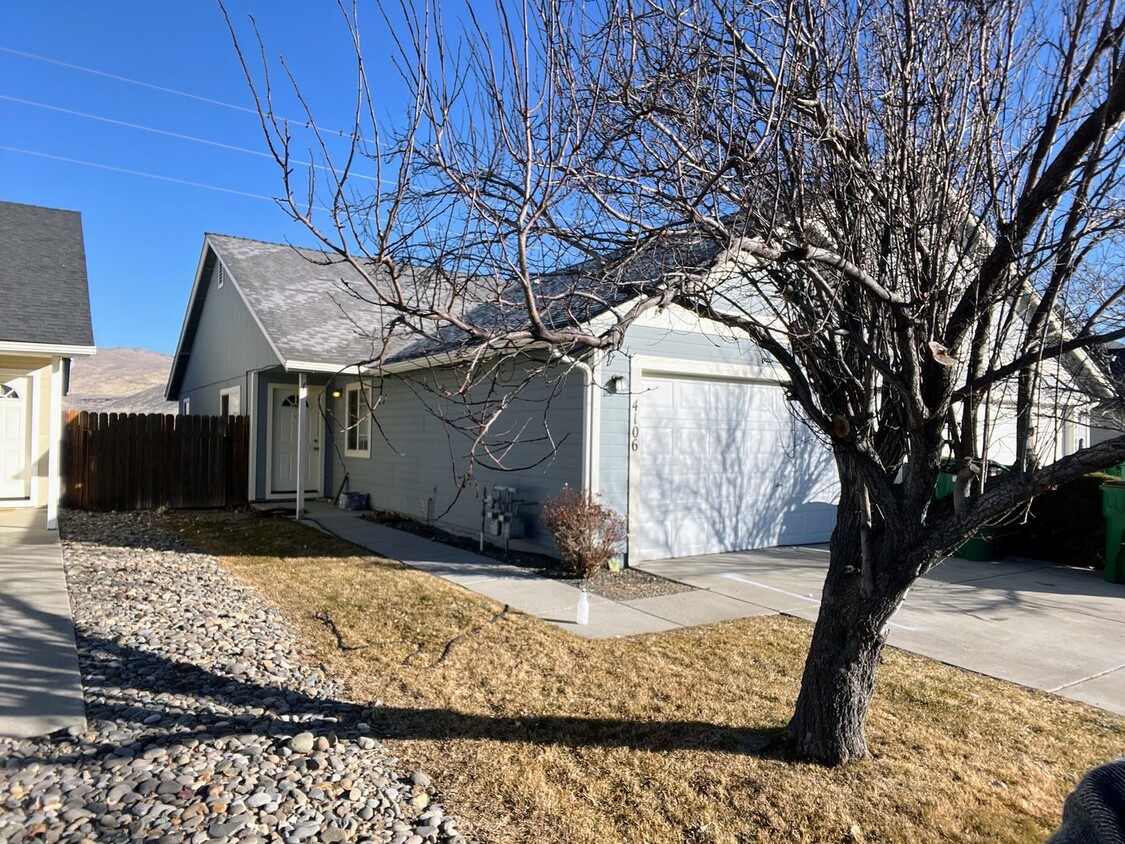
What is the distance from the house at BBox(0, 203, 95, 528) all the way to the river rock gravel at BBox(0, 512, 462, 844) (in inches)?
257

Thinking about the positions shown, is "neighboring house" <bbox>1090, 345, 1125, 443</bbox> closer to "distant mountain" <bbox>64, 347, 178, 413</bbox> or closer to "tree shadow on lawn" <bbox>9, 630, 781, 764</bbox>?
"tree shadow on lawn" <bbox>9, 630, 781, 764</bbox>

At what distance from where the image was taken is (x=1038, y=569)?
370 inches

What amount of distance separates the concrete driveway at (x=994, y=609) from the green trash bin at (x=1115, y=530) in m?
0.18

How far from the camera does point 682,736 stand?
162 inches

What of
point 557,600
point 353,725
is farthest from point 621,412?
point 353,725

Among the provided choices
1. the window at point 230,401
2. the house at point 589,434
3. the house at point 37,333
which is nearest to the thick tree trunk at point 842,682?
the house at point 589,434

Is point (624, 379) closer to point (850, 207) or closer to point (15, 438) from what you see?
point (850, 207)

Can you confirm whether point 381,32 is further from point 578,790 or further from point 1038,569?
point 1038,569

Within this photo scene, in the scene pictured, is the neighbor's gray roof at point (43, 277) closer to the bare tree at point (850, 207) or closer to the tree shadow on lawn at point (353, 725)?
the tree shadow on lawn at point (353, 725)

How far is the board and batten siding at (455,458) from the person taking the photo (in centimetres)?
895

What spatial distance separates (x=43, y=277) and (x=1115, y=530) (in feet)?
53.8

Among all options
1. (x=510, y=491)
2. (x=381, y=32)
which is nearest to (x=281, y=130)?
(x=381, y=32)

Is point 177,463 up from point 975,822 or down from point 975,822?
up

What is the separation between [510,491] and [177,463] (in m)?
8.42
